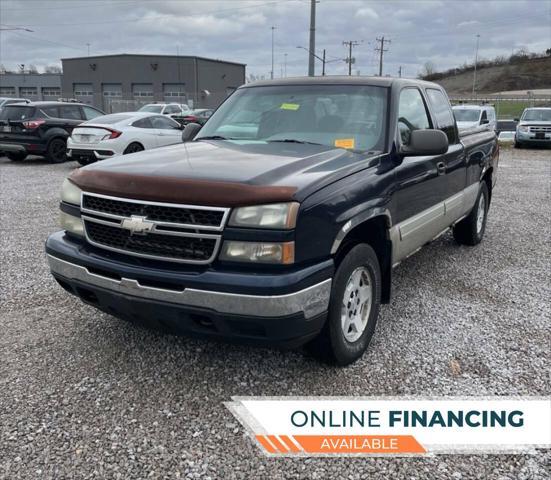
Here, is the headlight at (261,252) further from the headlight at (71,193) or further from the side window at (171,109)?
the side window at (171,109)

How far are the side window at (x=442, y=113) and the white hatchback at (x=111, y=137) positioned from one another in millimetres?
7646

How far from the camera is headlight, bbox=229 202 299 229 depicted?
9.00ft

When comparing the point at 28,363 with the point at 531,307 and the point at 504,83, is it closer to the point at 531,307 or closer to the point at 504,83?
the point at 531,307

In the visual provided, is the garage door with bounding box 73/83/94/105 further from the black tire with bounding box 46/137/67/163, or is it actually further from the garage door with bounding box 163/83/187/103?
the black tire with bounding box 46/137/67/163

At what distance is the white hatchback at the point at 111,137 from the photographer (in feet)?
41.1

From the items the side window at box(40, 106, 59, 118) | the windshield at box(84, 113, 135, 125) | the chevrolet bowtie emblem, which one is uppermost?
the side window at box(40, 106, 59, 118)

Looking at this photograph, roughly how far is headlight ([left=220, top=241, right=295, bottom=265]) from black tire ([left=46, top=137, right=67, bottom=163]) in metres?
13.1

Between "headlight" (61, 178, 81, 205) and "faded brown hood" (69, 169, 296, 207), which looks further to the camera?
"headlight" (61, 178, 81, 205)

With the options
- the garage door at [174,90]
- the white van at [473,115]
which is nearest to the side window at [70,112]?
the white van at [473,115]

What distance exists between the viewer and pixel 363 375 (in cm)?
339

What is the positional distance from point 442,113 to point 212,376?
3.50m

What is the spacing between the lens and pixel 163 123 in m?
14.2

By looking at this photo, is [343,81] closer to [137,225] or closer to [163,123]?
[137,225]

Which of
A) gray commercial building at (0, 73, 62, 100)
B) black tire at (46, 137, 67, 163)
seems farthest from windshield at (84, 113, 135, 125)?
gray commercial building at (0, 73, 62, 100)
